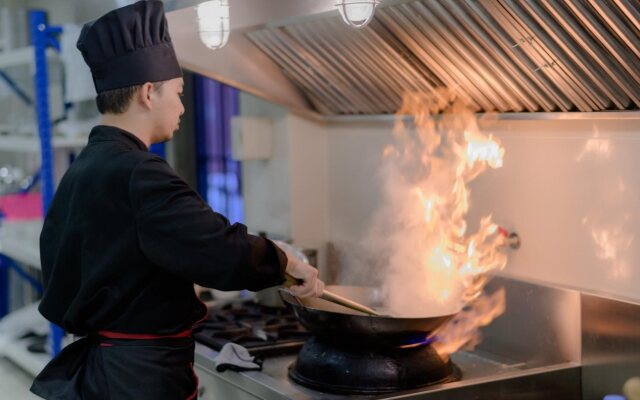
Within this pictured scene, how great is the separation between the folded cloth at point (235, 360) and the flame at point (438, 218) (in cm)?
37

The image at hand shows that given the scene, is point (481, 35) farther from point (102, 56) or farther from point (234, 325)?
point (234, 325)

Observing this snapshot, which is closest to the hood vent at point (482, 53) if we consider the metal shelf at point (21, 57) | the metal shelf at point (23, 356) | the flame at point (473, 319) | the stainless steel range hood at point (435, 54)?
the stainless steel range hood at point (435, 54)

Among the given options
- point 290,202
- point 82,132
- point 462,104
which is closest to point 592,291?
point 462,104

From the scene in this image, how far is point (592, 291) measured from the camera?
7.09 ft

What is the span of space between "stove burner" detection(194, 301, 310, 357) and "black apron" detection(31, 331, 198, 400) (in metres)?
0.44

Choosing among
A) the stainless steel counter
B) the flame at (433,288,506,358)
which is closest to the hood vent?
the flame at (433,288,506,358)

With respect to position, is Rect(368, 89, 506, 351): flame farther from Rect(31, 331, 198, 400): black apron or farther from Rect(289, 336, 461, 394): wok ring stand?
Rect(31, 331, 198, 400): black apron

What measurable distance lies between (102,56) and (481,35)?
0.84 meters

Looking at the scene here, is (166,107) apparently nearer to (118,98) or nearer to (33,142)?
(118,98)

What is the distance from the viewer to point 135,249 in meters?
1.65

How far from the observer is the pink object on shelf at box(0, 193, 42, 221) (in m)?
4.31

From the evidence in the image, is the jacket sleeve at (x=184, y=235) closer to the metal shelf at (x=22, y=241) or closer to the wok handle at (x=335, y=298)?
the wok handle at (x=335, y=298)

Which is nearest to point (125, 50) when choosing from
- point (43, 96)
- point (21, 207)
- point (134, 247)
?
point (134, 247)

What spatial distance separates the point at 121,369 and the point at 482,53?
1.07 meters
